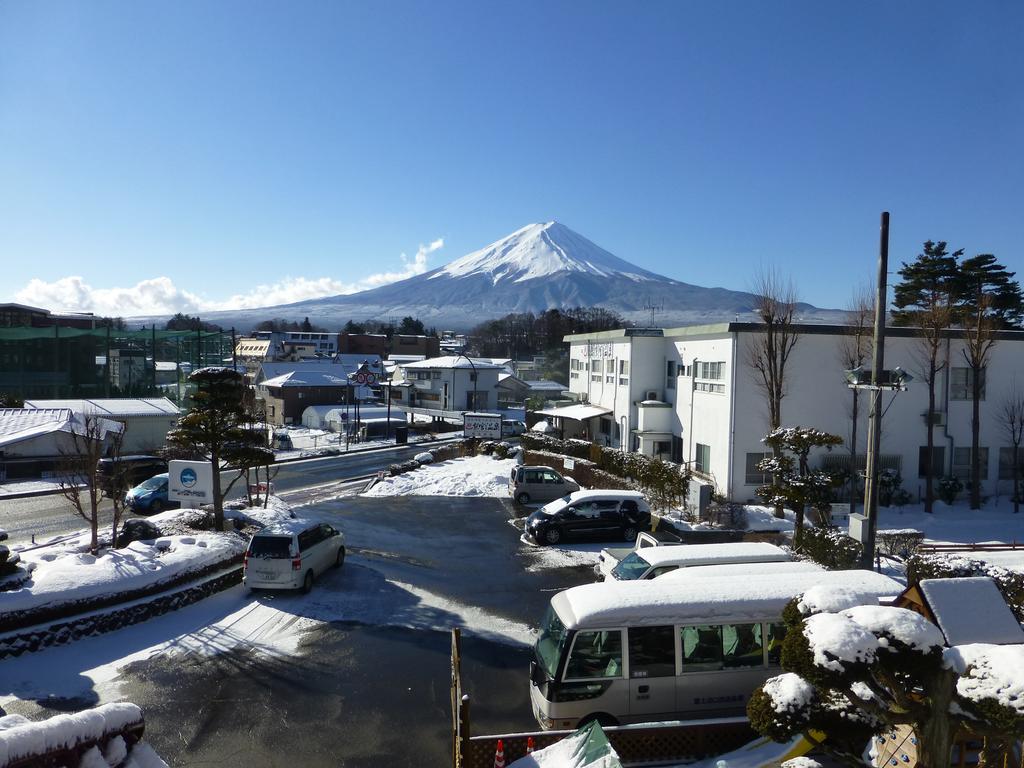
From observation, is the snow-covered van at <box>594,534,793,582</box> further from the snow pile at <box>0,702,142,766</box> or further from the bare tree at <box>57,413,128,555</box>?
the bare tree at <box>57,413,128,555</box>

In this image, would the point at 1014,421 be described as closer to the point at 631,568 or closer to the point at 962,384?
the point at 962,384

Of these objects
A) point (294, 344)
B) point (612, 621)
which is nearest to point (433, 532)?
point (612, 621)

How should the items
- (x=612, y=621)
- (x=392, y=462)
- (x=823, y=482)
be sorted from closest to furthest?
(x=612, y=621) < (x=823, y=482) < (x=392, y=462)

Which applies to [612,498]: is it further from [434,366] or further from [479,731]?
[434,366]

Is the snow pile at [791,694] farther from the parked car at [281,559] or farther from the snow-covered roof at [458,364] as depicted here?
the snow-covered roof at [458,364]

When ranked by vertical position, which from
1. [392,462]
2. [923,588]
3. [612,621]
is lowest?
[392,462]

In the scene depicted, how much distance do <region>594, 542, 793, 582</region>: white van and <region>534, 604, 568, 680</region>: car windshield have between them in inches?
124

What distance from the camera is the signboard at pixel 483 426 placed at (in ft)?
131

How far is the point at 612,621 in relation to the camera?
8.11 metres

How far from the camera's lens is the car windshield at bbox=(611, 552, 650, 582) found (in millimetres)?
11782

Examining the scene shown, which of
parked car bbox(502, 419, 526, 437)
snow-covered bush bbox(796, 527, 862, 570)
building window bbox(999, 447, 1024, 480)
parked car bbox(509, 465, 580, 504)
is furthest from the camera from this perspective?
parked car bbox(502, 419, 526, 437)

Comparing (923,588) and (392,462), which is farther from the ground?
(923,588)

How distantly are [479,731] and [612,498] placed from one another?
10783 millimetres

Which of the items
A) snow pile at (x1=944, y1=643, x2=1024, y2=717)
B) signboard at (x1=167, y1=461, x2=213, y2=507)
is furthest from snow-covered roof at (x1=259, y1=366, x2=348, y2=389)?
snow pile at (x1=944, y1=643, x2=1024, y2=717)
